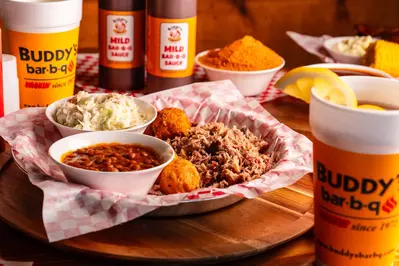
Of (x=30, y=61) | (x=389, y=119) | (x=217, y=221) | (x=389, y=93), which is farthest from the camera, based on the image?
(x=30, y=61)

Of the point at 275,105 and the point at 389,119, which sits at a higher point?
the point at 389,119

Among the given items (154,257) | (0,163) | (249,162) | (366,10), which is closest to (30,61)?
(0,163)

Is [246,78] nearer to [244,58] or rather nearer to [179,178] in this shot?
[244,58]

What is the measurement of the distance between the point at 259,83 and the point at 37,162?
89 cm

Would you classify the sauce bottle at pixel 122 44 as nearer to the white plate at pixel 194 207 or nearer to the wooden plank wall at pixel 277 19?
the white plate at pixel 194 207

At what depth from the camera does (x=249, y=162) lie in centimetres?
145

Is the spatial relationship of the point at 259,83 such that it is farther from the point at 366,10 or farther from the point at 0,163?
the point at 366,10

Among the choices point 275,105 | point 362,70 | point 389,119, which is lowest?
point 275,105

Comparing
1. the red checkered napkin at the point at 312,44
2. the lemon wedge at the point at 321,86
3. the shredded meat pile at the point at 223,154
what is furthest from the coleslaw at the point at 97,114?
the red checkered napkin at the point at 312,44

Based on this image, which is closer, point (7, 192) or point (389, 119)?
point (389, 119)

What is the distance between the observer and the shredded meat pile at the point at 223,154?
4.63 feet

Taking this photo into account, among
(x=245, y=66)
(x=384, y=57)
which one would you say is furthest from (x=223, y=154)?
(x=384, y=57)

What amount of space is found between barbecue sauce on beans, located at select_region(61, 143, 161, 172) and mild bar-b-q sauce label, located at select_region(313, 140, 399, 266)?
0.38 m

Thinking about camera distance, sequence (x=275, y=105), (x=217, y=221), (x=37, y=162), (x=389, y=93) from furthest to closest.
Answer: (x=275, y=105), (x=37, y=162), (x=217, y=221), (x=389, y=93)
